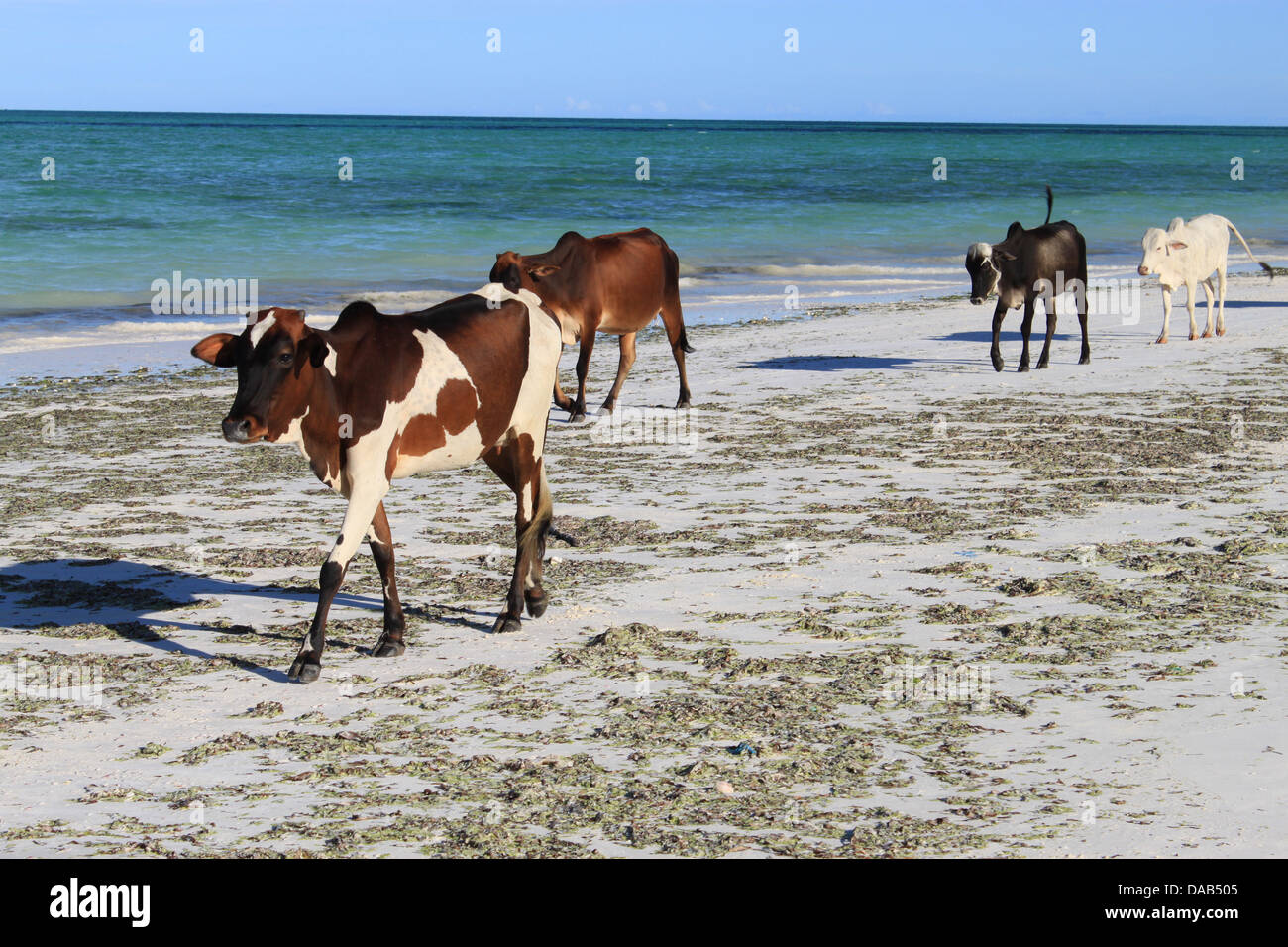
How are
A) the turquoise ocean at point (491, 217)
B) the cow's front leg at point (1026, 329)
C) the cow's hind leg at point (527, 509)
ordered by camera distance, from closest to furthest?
1. the cow's hind leg at point (527, 509)
2. the cow's front leg at point (1026, 329)
3. the turquoise ocean at point (491, 217)

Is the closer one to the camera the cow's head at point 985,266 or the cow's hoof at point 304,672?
the cow's hoof at point 304,672

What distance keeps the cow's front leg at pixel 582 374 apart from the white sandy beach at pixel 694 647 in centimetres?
41

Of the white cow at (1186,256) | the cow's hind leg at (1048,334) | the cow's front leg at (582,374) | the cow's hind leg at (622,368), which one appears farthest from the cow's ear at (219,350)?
the white cow at (1186,256)

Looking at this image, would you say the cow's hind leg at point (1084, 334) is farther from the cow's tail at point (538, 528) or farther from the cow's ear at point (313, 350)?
the cow's ear at point (313, 350)

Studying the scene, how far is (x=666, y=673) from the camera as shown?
251 inches

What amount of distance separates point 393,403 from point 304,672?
3.97 feet

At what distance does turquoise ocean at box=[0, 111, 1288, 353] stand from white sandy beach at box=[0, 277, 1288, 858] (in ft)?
34.4

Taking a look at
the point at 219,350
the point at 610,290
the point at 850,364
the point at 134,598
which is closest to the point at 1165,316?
the point at 850,364

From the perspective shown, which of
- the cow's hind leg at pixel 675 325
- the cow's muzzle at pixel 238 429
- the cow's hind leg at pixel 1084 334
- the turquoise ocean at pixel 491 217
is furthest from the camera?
the turquoise ocean at pixel 491 217

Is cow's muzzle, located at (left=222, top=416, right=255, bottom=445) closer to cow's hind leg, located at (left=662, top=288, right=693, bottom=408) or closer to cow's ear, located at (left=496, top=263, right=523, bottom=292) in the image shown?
cow's ear, located at (left=496, top=263, right=523, bottom=292)

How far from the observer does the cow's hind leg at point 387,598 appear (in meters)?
6.71

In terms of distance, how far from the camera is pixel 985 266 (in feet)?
50.4
